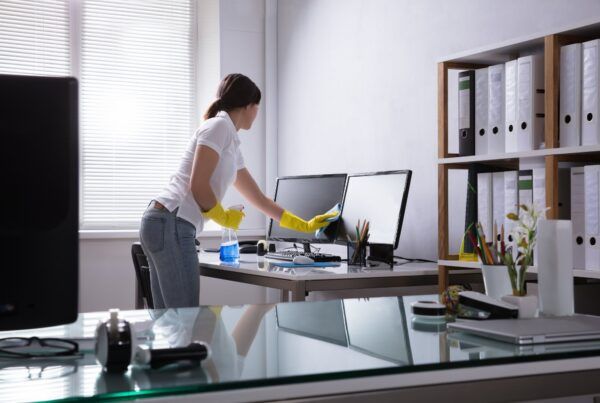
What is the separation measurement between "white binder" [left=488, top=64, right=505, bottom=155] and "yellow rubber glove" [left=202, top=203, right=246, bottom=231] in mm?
1164

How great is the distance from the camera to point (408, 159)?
3.63 m

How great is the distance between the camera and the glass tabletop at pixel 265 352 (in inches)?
39.9

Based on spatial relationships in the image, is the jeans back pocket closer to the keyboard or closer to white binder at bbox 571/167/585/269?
the keyboard

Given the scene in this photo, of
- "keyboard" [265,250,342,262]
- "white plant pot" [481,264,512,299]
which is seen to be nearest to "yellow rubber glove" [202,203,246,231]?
"keyboard" [265,250,342,262]

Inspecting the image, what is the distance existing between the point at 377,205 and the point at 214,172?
2.43 feet

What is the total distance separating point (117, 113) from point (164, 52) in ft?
1.71

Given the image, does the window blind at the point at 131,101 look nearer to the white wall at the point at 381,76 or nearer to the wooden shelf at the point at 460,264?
the white wall at the point at 381,76

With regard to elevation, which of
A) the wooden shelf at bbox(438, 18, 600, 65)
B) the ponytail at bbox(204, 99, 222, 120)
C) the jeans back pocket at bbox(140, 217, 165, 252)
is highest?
the wooden shelf at bbox(438, 18, 600, 65)

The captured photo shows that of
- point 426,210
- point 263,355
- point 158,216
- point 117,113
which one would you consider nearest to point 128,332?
point 263,355

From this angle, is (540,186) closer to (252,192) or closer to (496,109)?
(496,109)

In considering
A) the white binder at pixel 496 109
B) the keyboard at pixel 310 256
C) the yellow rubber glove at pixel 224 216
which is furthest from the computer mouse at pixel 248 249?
the white binder at pixel 496 109

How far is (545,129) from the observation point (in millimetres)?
2355

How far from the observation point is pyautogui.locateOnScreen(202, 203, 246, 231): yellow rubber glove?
317 cm

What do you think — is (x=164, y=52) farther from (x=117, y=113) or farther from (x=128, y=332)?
(x=128, y=332)
